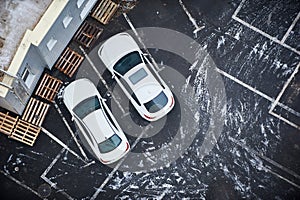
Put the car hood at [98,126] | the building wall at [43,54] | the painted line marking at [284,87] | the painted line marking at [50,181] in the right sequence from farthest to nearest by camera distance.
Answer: the painted line marking at [284,87] < the painted line marking at [50,181] < the car hood at [98,126] < the building wall at [43,54]

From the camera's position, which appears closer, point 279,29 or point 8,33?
point 8,33

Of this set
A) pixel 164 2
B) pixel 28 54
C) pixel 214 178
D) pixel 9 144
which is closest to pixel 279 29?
pixel 164 2

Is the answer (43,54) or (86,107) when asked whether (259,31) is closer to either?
(86,107)

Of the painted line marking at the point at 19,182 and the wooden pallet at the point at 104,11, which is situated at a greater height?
the wooden pallet at the point at 104,11

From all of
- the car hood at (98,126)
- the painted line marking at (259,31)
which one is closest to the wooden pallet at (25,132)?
Answer: the car hood at (98,126)

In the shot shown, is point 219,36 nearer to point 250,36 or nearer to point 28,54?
point 250,36

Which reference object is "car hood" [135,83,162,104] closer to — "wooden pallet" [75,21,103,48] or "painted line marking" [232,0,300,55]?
"wooden pallet" [75,21,103,48]

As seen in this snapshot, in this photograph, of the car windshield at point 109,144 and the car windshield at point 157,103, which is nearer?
the car windshield at point 109,144

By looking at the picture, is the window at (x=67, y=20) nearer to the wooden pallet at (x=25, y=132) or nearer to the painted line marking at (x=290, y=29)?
the wooden pallet at (x=25, y=132)
